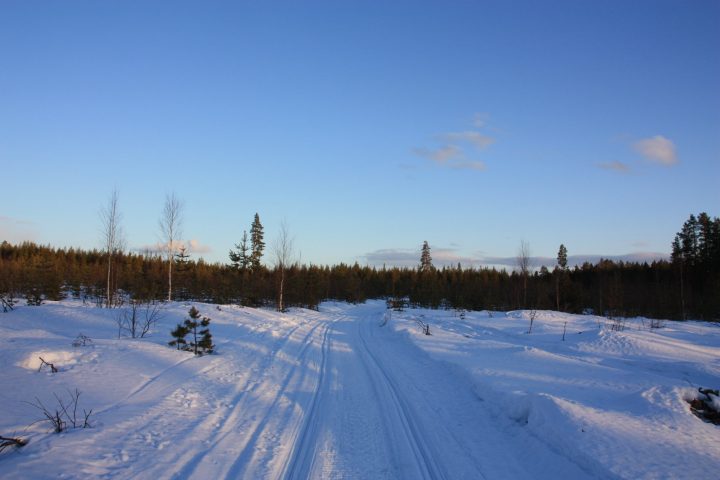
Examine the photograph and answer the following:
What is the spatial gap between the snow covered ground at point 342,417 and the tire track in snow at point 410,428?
0.03 m

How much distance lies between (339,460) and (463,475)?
5.39 ft

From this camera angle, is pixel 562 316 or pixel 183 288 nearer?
pixel 562 316

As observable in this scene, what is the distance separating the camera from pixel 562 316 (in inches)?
1410

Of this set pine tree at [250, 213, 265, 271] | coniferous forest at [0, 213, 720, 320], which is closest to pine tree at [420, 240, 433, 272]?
coniferous forest at [0, 213, 720, 320]

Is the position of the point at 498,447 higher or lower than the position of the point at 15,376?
lower

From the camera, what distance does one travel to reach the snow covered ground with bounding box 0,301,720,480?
5.32 meters

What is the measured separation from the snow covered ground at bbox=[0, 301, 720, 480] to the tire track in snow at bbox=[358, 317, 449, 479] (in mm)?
33

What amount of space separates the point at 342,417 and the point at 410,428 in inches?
50.3

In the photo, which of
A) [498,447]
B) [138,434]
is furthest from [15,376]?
[498,447]

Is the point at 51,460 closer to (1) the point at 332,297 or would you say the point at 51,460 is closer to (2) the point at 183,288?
(2) the point at 183,288

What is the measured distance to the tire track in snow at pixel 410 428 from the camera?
17.6ft

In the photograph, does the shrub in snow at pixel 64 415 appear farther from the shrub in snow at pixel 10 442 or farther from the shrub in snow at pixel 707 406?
the shrub in snow at pixel 707 406

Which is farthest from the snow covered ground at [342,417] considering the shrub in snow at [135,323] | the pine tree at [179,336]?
the shrub in snow at [135,323]

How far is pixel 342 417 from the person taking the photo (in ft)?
24.4
